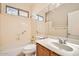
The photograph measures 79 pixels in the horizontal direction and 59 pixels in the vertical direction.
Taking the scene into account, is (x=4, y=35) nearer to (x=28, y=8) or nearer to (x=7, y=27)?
(x=7, y=27)

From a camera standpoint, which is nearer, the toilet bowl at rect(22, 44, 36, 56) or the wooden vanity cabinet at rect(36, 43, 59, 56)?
the wooden vanity cabinet at rect(36, 43, 59, 56)

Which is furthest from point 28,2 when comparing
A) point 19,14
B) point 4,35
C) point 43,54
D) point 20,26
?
point 43,54

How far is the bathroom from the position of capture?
1.44m

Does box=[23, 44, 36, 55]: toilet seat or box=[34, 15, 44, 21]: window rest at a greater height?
box=[34, 15, 44, 21]: window

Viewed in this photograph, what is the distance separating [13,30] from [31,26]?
0.94ft

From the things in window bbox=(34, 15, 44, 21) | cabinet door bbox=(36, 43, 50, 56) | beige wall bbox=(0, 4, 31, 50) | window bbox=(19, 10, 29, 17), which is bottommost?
cabinet door bbox=(36, 43, 50, 56)

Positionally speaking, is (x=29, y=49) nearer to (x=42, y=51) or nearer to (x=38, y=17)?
(x=42, y=51)

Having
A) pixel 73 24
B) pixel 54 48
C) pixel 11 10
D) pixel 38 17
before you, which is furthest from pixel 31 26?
pixel 73 24

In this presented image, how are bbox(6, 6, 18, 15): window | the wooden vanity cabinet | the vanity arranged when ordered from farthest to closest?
bbox(6, 6, 18, 15): window
the wooden vanity cabinet
the vanity

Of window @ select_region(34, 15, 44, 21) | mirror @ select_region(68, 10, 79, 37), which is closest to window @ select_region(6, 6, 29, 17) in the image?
window @ select_region(34, 15, 44, 21)

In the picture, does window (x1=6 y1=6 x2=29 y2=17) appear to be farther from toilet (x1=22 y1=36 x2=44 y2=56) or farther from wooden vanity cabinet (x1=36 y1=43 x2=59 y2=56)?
wooden vanity cabinet (x1=36 y1=43 x2=59 y2=56)

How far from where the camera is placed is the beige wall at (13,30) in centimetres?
144

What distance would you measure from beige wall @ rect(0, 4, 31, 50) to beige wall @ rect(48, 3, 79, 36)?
0.37m

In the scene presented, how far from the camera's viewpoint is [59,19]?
1.49 m
